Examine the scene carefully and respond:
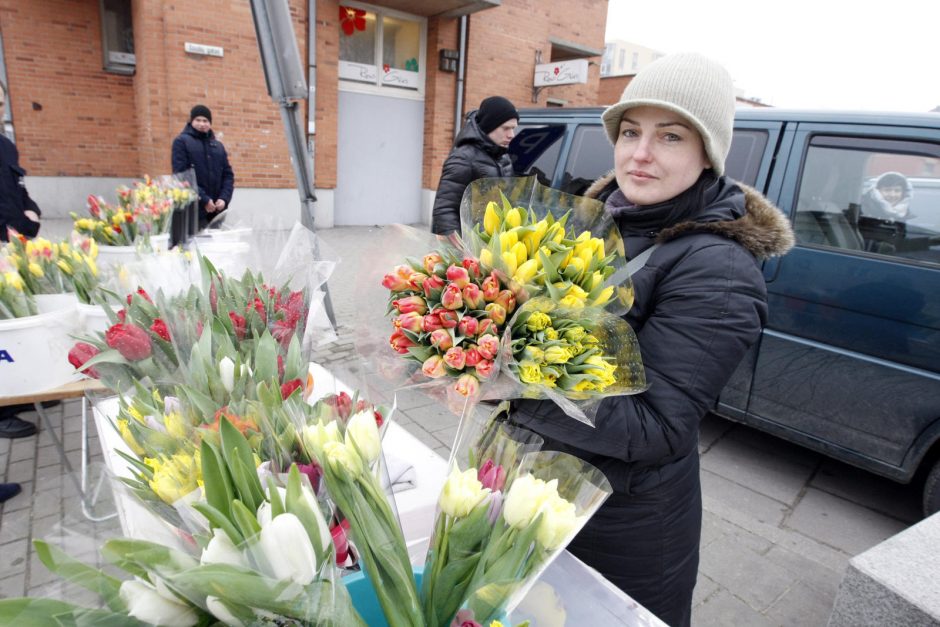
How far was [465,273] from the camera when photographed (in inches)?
44.9

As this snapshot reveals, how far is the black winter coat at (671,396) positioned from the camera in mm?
1277

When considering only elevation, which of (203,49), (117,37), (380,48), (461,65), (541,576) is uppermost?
(380,48)

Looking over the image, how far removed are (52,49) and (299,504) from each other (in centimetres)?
1303

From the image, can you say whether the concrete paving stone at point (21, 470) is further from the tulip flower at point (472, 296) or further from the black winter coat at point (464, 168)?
the tulip flower at point (472, 296)

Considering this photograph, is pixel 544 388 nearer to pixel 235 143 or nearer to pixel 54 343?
pixel 54 343

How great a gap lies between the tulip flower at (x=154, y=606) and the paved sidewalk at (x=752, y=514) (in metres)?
1.36

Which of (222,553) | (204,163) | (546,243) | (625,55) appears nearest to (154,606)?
(222,553)

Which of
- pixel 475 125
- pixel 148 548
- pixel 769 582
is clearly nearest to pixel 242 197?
pixel 475 125

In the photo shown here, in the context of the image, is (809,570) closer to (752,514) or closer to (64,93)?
(752,514)

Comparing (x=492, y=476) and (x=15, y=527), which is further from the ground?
(x=492, y=476)

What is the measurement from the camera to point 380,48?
37.8 ft

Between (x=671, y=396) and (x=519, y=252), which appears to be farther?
(x=671, y=396)

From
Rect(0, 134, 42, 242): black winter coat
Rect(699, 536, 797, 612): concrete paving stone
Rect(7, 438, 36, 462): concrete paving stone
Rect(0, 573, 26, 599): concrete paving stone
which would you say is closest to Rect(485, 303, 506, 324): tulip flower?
Rect(699, 536, 797, 612): concrete paving stone

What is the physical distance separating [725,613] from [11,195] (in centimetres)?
553
